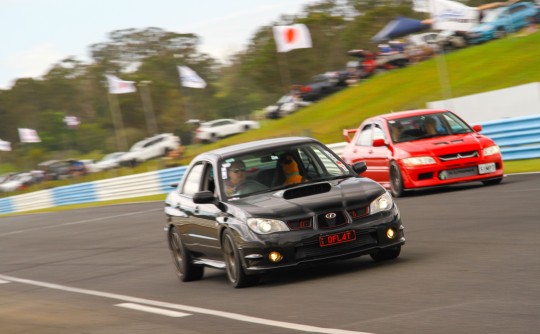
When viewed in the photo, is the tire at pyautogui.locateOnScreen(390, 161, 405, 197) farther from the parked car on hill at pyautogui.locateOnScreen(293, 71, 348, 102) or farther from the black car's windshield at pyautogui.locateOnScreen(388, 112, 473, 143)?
the parked car on hill at pyautogui.locateOnScreen(293, 71, 348, 102)

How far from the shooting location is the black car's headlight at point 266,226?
9133mm

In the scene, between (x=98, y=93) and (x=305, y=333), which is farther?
(x=98, y=93)

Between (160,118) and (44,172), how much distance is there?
1409 inches

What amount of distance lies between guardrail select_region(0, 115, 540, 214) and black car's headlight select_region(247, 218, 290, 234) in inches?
549

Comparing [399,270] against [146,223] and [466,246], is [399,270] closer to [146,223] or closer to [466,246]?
[466,246]

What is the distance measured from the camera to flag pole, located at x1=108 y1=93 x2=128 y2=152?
94.1 m

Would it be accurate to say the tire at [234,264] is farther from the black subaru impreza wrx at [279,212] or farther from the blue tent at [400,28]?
the blue tent at [400,28]

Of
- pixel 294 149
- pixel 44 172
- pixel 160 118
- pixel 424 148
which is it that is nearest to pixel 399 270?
pixel 294 149

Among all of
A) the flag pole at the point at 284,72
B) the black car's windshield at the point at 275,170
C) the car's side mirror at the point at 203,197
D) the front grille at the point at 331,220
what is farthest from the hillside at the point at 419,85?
the front grille at the point at 331,220

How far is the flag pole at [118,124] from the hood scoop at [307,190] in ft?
267

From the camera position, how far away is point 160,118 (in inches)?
4146

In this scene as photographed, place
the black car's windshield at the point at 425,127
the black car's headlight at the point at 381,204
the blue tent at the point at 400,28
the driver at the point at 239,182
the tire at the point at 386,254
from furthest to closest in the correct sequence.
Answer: the blue tent at the point at 400,28 → the black car's windshield at the point at 425,127 → the driver at the point at 239,182 → the tire at the point at 386,254 → the black car's headlight at the point at 381,204

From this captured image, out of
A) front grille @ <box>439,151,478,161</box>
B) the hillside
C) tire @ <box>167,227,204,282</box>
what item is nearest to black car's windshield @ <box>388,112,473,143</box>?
front grille @ <box>439,151,478,161</box>

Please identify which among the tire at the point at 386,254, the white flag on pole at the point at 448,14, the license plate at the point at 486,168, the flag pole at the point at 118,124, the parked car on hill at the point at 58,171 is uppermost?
the tire at the point at 386,254
